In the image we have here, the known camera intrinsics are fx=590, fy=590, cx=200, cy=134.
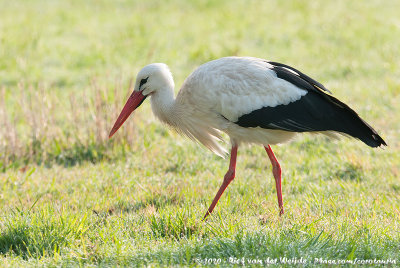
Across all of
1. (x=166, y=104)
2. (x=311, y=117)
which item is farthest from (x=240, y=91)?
(x=166, y=104)

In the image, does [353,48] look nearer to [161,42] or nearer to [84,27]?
[161,42]

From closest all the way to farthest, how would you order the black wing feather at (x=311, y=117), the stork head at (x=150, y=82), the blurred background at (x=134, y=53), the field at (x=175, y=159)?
1. the field at (x=175, y=159)
2. the black wing feather at (x=311, y=117)
3. the stork head at (x=150, y=82)
4. the blurred background at (x=134, y=53)

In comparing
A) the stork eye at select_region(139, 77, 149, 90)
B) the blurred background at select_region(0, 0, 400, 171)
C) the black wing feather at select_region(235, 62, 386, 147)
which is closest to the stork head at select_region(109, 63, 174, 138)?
the stork eye at select_region(139, 77, 149, 90)

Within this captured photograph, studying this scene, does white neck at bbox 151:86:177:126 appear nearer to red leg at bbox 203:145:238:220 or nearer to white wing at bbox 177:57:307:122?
white wing at bbox 177:57:307:122

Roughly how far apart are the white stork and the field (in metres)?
0.52

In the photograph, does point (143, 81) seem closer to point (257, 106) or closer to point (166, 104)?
point (166, 104)

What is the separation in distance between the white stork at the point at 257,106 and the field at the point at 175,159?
515mm

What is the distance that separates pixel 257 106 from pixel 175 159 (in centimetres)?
166

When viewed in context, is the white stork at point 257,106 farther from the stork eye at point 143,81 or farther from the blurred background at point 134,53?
the blurred background at point 134,53

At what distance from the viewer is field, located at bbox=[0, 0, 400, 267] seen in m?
4.03

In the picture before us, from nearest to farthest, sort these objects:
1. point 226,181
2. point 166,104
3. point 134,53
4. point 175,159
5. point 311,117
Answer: point 311,117 → point 226,181 → point 166,104 → point 175,159 → point 134,53

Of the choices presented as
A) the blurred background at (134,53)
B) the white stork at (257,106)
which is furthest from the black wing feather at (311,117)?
the blurred background at (134,53)

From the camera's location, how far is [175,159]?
635cm

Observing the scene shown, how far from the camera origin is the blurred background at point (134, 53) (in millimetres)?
6617
